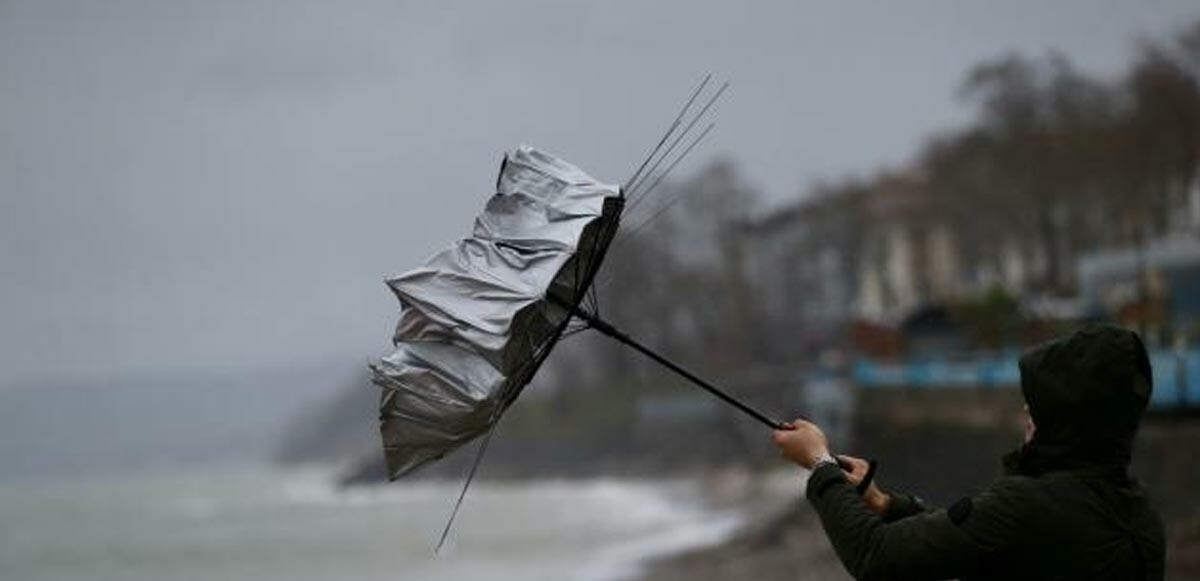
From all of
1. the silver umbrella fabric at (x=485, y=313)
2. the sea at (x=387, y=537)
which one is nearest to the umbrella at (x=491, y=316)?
the silver umbrella fabric at (x=485, y=313)

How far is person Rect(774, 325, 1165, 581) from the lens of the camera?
126 inches

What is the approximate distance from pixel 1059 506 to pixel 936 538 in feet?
0.77

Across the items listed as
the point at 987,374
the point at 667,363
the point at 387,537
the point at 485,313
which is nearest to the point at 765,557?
the point at 987,374

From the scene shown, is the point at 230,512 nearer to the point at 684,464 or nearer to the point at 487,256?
the point at 684,464

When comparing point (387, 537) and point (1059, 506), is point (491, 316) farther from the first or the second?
point (387, 537)

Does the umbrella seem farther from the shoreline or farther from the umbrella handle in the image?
the shoreline

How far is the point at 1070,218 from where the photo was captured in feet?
216

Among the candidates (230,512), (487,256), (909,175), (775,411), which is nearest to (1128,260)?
(775,411)

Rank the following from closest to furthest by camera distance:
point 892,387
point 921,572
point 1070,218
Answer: point 921,572 < point 892,387 < point 1070,218

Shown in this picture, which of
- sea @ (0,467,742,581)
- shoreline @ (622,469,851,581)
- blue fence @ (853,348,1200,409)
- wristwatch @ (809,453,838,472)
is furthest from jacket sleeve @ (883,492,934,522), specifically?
sea @ (0,467,742,581)

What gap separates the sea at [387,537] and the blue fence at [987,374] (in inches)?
219

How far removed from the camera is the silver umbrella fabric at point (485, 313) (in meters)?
4.14

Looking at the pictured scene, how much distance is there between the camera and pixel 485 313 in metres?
4.15

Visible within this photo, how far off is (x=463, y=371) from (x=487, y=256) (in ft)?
0.98
